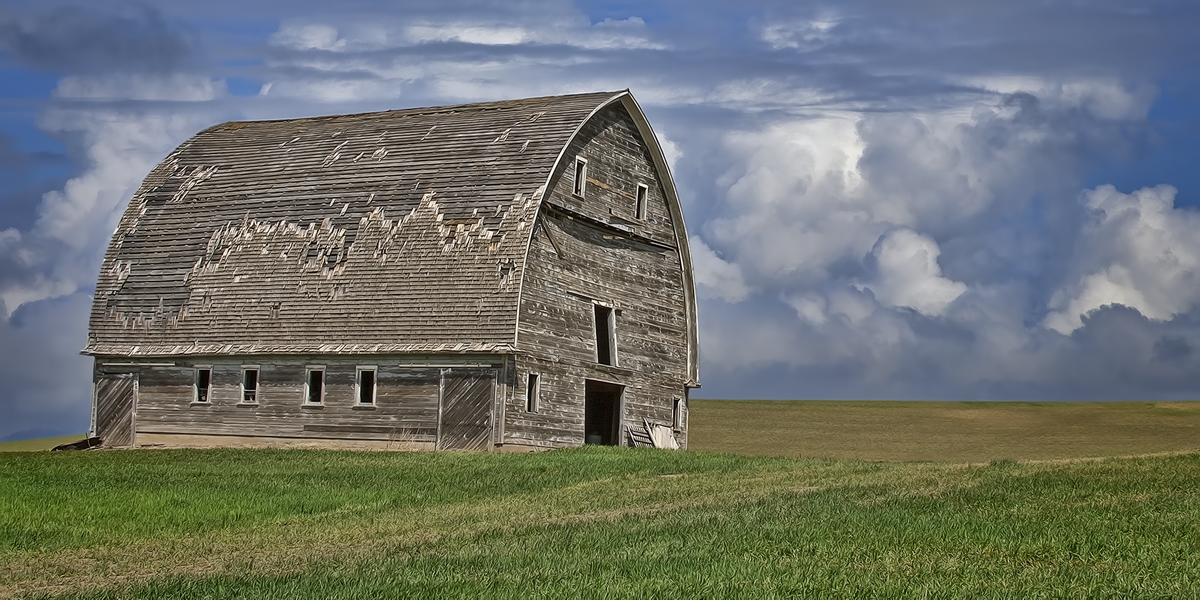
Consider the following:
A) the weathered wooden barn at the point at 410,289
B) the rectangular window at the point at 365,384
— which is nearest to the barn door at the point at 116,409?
the weathered wooden barn at the point at 410,289

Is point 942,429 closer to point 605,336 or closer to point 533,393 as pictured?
point 605,336

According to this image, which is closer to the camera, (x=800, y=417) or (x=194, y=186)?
(x=194, y=186)

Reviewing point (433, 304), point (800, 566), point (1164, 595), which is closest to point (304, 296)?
point (433, 304)

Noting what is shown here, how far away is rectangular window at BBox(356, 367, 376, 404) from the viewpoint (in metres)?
33.8

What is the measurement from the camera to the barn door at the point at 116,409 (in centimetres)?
3706

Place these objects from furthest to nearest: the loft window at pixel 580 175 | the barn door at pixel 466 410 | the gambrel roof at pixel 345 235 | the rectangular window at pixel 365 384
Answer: the loft window at pixel 580 175 → the rectangular window at pixel 365 384 → the gambrel roof at pixel 345 235 → the barn door at pixel 466 410

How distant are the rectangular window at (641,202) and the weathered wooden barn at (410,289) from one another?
2.7 inches

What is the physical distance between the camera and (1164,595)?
11281 millimetres

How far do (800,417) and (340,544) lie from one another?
4137cm

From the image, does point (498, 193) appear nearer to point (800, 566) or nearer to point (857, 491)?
point (857, 491)

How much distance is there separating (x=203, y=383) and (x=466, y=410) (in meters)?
8.44

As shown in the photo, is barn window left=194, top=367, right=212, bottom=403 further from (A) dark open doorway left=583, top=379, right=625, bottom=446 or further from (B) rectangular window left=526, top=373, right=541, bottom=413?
(A) dark open doorway left=583, top=379, right=625, bottom=446

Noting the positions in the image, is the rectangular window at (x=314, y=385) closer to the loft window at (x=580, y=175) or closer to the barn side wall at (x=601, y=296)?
the barn side wall at (x=601, y=296)

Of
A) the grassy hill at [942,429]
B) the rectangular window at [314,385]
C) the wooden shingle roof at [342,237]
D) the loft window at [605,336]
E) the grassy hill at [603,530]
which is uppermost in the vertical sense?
the wooden shingle roof at [342,237]
